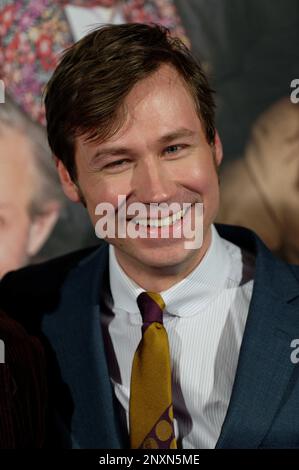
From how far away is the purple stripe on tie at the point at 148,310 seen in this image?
141 cm


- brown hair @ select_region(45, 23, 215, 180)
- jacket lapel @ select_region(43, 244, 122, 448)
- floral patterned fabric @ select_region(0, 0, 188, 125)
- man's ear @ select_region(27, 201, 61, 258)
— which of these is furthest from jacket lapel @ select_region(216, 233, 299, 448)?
floral patterned fabric @ select_region(0, 0, 188, 125)

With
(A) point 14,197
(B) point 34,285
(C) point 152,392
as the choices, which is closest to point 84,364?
(C) point 152,392

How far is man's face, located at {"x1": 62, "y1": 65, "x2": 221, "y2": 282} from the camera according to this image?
1.35 meters

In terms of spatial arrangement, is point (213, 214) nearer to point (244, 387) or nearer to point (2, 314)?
point (244, 387)

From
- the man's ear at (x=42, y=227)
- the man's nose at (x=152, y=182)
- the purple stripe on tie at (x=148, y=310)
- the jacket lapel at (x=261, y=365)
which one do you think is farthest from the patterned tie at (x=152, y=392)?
the man's ear at (x=42, y=227)

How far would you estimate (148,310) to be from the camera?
4.69 feet

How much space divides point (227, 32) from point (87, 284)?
70 centimetres

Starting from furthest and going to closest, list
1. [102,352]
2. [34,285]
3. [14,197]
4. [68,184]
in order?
[14,197] → [34,285] → [68,184] → [102,352]

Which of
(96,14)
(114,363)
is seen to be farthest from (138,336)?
(96,14)

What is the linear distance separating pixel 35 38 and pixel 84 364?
30.0 inches

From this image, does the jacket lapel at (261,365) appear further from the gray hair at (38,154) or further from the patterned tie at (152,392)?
the gray hair at (38,154)

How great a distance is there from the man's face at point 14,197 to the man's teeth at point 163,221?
46 cm

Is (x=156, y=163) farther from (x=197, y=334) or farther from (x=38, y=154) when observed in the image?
(x=38, y=154)

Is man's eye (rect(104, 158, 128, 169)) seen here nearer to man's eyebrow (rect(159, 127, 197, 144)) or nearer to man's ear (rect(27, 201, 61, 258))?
man's eyebrow (rect(159, 127, 197, 144))
